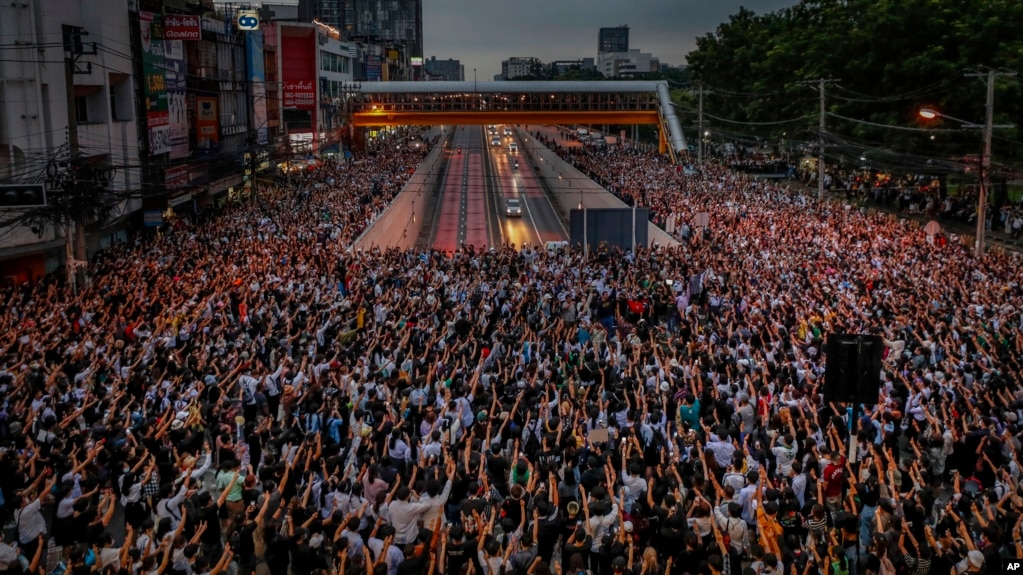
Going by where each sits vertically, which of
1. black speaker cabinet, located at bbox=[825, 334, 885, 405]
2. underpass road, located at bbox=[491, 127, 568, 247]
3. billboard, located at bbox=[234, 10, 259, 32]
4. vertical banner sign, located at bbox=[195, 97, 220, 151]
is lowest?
underpass road, located at bbox=[491, 127, 568, 247]

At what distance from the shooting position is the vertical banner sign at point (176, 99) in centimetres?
3603

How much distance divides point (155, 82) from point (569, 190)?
2928cm

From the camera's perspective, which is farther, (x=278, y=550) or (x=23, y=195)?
(x=23, y=195)

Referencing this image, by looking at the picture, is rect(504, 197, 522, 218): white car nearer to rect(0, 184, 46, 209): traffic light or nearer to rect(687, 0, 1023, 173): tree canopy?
rect(687, 0, 1023, 173): tree canopy

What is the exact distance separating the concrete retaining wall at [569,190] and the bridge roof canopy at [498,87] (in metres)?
5.58

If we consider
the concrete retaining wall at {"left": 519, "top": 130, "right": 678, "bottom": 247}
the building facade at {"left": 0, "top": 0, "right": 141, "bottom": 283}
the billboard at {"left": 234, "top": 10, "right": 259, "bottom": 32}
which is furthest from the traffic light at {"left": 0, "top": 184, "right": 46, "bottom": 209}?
the billboard at {"left": 234, "top": 10, "right": 259, "bottom": 32}

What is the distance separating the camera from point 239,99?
48.9m

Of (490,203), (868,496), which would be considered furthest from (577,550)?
(490,203)

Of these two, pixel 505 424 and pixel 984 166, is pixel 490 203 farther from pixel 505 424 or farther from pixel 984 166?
pixel 505 424

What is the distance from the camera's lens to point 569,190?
5800 cm

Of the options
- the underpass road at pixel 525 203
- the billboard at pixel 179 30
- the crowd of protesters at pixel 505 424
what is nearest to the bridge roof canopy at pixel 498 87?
the underpass road at pixel 525 203

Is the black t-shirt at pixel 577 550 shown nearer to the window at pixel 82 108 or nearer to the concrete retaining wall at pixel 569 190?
the concrete retaining wall at pixel 569 190

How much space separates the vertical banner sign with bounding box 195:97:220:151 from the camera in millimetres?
40656

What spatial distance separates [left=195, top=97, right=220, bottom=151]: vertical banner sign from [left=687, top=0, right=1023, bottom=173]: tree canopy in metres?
27.5
